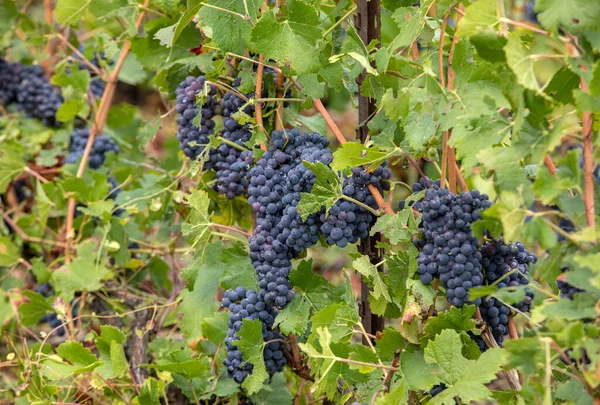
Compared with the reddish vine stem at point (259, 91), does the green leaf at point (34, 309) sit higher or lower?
lower

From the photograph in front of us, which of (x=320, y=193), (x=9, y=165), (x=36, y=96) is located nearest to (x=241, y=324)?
(x=320, y=193)

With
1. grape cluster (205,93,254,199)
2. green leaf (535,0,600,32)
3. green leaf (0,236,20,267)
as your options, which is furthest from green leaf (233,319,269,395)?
green leaf (0,236,20,267)

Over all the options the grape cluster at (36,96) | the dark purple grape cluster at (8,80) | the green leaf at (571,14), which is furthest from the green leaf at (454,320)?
the dark purple grape cluster at (8,80)

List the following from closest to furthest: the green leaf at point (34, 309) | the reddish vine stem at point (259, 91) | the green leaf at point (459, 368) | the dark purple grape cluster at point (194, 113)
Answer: the green leaf at point (459, 368), the reddish vine stem at point (259, 91), the dark purple grape cluster at point (194, 113), the green leaf at point (34, 309)

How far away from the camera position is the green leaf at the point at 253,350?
153 centimetres

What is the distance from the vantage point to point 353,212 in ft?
4.72

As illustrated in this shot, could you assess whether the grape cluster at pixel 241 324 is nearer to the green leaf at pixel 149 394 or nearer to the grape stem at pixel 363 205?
the green leaf at pixel 149 394

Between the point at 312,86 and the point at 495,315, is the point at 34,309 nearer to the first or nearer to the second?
the point at 312,86

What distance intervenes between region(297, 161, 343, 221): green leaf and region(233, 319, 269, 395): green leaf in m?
0.29

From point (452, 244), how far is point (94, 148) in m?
1.66

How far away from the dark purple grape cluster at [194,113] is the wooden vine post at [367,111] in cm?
39

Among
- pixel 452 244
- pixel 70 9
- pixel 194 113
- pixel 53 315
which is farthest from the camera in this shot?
pixel 53 315

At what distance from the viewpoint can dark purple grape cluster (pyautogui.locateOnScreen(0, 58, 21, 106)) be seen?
2699mm

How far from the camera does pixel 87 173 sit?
8.09 feet
